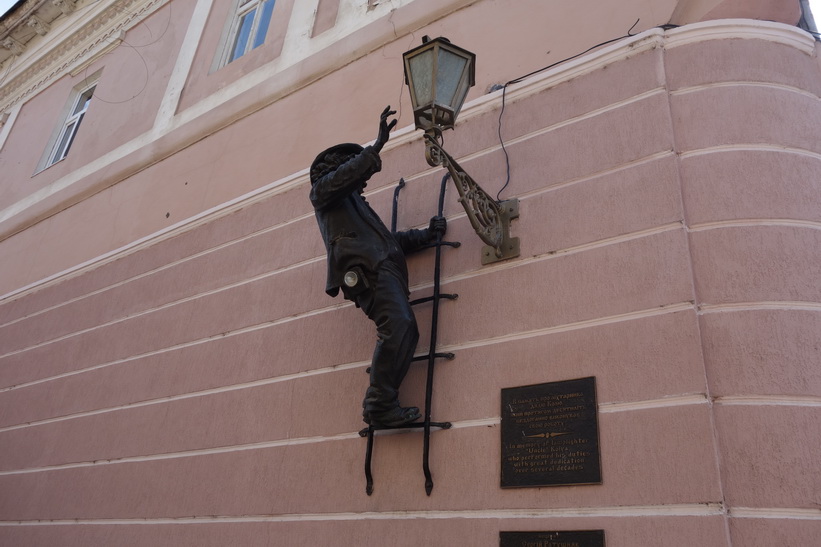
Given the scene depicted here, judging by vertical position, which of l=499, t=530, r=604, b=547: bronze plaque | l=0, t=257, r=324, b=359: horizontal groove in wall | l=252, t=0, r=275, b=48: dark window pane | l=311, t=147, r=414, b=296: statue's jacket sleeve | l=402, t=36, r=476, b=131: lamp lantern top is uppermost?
l=252, t=0, r=275, b=48: dark window pane

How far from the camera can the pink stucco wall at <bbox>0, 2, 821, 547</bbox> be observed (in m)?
3.29

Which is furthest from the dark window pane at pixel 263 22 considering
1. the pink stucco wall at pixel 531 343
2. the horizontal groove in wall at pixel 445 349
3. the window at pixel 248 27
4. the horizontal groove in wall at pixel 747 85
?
the horizontal groove in wall at pixel 747 85

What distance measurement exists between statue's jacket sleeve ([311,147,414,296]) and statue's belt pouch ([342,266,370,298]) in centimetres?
4

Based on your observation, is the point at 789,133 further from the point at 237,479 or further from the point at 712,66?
the point at 237,479

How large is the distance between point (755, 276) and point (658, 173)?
76 centimetres

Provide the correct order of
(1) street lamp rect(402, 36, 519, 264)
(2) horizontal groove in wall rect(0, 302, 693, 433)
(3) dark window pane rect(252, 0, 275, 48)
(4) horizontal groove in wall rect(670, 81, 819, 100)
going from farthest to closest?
(3) dark window pane rect(252, 0, 275, 48) < (4) horizontal groove in wall rect(670, 81, 819, 100) < (1) street lamp rect(402, 36, 519, 264) < (2) horizontal groove in wall rect(0, 302, 693, 433)

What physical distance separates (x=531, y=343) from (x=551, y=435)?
1.72ft

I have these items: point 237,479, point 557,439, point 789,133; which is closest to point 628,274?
point 557,439

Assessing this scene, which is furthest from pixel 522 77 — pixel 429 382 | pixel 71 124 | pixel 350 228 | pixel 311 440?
pixel 71 124

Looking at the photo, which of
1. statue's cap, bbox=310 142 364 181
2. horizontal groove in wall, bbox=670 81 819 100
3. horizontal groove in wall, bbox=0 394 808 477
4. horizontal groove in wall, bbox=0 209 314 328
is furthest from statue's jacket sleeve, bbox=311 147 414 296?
horizontal groove in wall, bbox=670 81 819 100

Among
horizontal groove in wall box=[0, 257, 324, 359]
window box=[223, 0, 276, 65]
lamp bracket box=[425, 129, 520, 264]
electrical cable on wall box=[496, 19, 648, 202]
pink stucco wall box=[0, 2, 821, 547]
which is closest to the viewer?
pink stucco wall box=[0, 2, 821, 547]

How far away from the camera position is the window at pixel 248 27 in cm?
798

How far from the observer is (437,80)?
3869 mm

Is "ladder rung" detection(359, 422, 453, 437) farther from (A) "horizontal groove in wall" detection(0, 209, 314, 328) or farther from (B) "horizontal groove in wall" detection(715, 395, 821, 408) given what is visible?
(A) "horizontal groove in wall" detection(0, 209, 314, 328)
